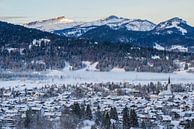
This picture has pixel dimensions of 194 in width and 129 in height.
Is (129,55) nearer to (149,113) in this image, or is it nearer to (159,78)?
(159,78)

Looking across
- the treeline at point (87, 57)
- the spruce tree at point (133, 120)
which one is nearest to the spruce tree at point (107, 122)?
the spruce tree at point (133, 120)

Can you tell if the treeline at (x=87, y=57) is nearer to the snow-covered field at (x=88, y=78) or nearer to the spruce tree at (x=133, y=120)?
the snow-covered field at (x=88, y=78)

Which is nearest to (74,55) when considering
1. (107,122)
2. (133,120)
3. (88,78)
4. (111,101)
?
(88,78)

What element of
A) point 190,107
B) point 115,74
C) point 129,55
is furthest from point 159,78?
point 190,107

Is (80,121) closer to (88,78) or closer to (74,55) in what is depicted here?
(88,78)

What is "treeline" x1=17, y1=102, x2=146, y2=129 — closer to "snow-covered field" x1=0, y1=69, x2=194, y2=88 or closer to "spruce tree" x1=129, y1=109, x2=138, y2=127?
"spruce tree" x1=129, y1=109, x2=138, y2=127
